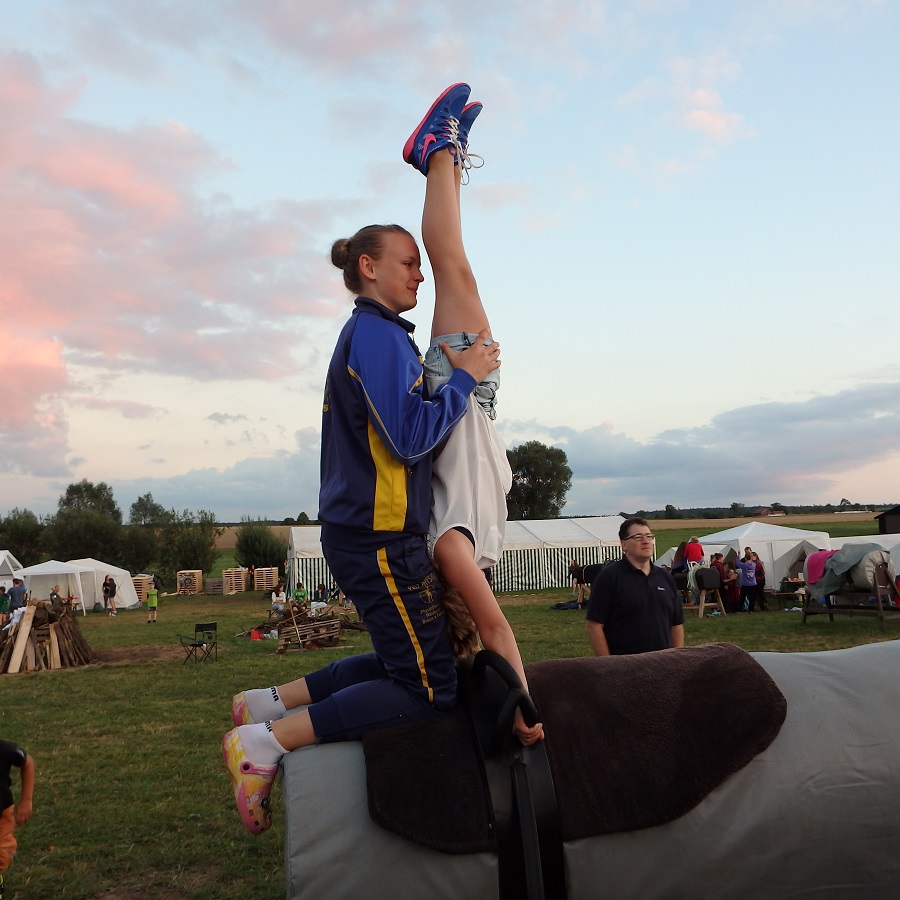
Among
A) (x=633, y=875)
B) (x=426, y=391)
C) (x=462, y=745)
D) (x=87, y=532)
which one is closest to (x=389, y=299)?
(x=426, y=391)

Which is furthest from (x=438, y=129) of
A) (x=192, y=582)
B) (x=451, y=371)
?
(x=192, y=582)

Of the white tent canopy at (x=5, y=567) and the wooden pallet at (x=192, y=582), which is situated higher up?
the white tent canopy at (x=5, y=567)

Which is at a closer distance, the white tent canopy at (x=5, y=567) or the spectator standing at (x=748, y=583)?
the spectator standing at (x=748, y=583)

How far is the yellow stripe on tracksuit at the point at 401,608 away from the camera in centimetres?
281

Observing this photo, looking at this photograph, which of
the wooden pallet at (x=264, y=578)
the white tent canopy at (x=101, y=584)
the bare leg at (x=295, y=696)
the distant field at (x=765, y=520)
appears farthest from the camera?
the distant field at (x=765, y=520)

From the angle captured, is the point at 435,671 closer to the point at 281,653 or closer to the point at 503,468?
the point at 503,468

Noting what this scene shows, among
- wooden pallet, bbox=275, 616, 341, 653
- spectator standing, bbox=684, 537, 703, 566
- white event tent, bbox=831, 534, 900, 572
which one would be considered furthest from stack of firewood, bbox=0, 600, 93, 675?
white event tent, bbox=831, 534, 900, 572

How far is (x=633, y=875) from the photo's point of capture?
8.60ft

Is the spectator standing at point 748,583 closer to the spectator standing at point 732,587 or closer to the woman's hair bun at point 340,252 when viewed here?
the spectator standing at point 732,587

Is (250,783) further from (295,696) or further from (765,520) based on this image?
(765,520)

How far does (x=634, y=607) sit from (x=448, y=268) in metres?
4.39

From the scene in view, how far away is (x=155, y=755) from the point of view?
9.50m

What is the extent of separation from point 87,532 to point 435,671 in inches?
2555

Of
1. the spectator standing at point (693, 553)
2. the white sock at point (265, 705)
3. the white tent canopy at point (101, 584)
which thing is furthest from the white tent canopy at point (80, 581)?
the white sock at point (265, 705)
